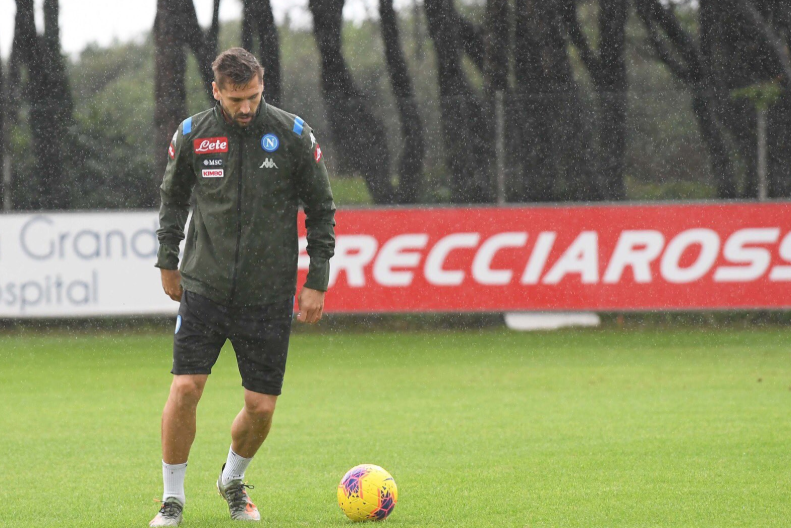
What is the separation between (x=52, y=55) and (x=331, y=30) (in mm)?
3746

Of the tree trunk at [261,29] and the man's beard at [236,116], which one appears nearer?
the man's beard at [236,116]

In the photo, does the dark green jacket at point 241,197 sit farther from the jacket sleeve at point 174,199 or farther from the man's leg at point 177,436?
the man's leg at point 177,436

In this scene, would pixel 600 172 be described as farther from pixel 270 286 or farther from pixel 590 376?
pixel 270 286

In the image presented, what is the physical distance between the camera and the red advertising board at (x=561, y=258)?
14.0 m

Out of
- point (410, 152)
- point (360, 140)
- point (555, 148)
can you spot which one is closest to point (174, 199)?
point (360, 140)

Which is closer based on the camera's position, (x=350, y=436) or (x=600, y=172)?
(x=350, y=436)

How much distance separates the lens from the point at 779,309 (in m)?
14.1

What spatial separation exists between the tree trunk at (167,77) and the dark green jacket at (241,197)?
10707 mm

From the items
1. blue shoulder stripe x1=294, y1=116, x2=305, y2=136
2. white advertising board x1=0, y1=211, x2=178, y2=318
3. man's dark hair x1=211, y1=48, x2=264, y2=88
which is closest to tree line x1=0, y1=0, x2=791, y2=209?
white advertising board x1=0, y1=211, x2=178, y2=318

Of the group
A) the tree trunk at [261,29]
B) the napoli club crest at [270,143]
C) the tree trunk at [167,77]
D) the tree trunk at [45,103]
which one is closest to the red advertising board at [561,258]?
the tree trunk at [167,77]

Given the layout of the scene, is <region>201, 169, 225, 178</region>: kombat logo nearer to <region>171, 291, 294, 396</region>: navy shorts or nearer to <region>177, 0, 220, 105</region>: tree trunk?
<region>171, 291, 294, 396</region>: navy shorts

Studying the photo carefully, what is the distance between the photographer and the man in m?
5.14


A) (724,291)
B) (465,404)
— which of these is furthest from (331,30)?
(465,404)

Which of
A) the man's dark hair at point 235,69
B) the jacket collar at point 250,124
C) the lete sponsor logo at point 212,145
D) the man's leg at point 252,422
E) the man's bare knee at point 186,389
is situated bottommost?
the man's leg at point 252,422
